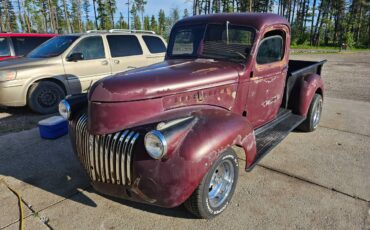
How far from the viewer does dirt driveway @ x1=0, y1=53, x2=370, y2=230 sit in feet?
9.00

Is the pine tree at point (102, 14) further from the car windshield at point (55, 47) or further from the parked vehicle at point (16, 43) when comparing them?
the car windshield at point (55, 47)

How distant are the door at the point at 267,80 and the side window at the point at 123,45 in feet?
15.4

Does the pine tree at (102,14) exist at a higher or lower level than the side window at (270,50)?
higher

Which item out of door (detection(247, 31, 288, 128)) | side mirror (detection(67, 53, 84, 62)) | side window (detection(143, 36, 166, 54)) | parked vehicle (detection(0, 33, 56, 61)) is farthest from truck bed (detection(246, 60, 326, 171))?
parked vehicle (detection(0, 33, 56, 61))

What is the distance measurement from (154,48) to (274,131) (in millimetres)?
5240

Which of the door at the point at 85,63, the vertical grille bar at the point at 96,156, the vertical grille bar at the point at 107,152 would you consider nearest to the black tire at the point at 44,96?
the door at the point at 85,63

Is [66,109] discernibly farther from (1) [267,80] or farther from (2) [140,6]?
(2) [140,6]

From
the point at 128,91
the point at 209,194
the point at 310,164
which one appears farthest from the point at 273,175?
the point at 128,91

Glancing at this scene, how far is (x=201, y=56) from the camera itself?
12.4 ft

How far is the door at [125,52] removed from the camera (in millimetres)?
7445

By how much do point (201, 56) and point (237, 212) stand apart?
6.71 ft

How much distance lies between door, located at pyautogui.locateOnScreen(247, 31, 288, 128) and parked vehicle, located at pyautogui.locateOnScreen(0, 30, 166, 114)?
15.0 ft

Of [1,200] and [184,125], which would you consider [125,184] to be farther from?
[1,200]

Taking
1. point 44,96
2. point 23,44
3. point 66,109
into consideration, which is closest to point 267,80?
point 66,109
